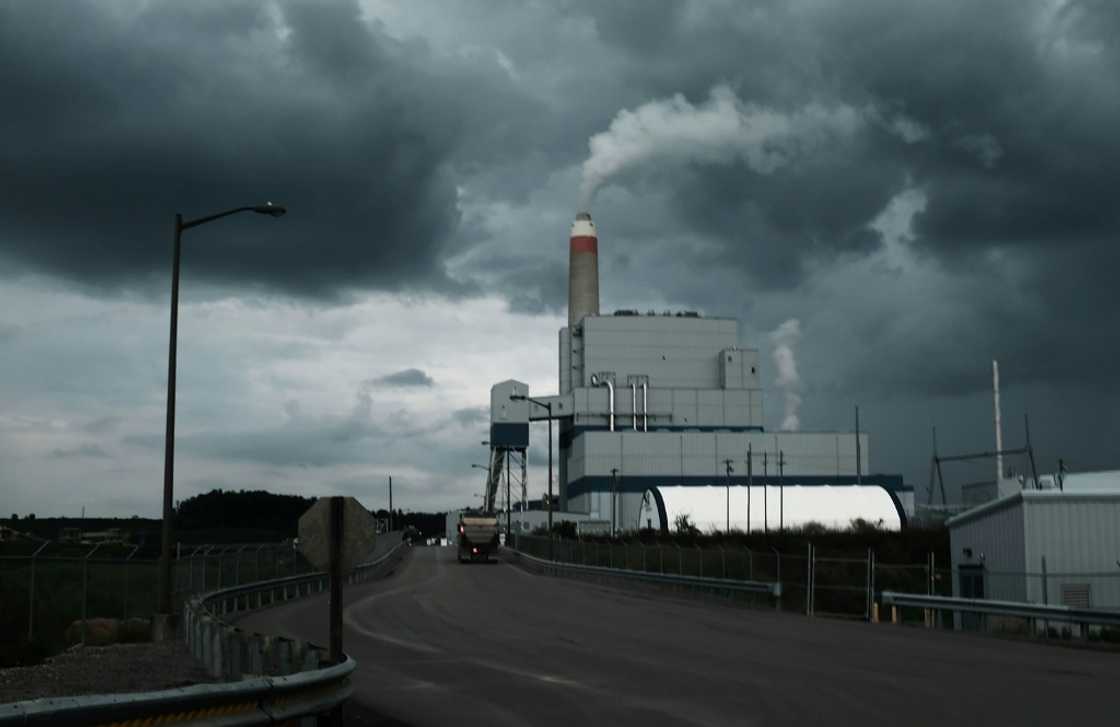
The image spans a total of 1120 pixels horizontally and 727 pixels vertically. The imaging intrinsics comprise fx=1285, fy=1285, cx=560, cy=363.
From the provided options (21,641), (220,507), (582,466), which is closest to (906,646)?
(21,641)

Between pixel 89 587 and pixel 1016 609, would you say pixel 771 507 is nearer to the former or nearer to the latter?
pixel 89 587

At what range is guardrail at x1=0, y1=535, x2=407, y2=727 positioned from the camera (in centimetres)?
653

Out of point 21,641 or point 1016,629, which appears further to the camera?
point 1016,629

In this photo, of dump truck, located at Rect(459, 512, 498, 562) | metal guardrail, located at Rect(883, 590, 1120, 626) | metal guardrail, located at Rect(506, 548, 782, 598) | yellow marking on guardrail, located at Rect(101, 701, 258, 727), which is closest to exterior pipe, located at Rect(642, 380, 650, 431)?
dump truck, located at Rect(459, 512, 498, 562)

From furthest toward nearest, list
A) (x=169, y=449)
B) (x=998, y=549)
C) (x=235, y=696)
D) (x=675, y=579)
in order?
(x=675, y=579), (x=998, y=549), (x=169, y=449), (x=235, y=696)

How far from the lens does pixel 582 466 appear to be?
123 m

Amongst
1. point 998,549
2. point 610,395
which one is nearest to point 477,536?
point 610,395

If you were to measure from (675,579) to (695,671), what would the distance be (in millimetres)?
28115

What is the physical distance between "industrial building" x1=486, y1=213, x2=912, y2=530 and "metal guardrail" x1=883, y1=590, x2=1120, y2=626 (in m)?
87.8

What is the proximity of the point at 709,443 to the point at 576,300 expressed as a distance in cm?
1954

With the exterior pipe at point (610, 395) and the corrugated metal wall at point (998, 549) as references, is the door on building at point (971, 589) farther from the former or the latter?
the exterior pipe at point (610, 395)

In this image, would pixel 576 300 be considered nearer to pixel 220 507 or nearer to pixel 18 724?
pixel 220 507

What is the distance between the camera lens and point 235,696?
823cm

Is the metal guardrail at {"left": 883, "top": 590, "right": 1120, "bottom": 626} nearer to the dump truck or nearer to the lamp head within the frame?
the lamp head
